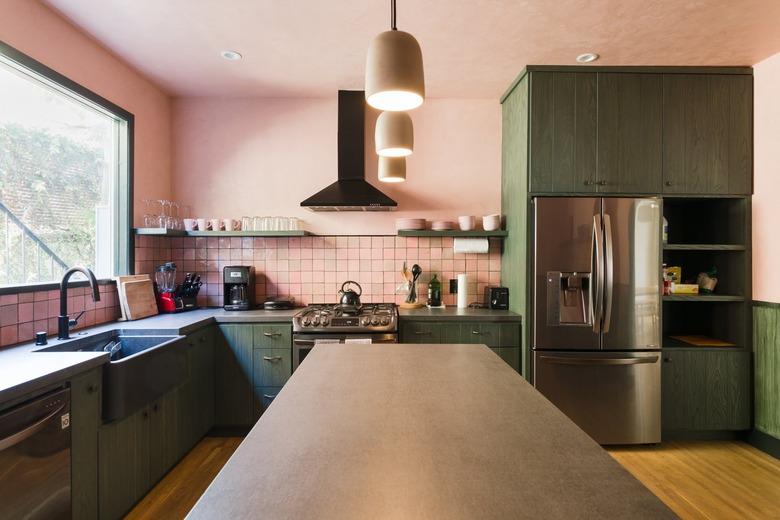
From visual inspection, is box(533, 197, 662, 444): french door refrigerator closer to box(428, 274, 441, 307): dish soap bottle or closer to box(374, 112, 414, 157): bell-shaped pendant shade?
box(428, 274, 441, 307): dish soap bottle

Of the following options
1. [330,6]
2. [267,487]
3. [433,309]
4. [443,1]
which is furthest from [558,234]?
[267,487]

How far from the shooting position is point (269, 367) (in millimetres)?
2898

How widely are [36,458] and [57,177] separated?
1.65 metres

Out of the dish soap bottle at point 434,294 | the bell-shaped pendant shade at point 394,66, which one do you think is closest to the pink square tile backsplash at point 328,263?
the dish soap bottle at point 434,294

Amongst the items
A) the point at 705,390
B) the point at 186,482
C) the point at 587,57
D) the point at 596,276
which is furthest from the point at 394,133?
the point at 705,390

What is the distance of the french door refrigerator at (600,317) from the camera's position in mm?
2732

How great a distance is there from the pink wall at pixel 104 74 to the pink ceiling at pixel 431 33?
92 mm

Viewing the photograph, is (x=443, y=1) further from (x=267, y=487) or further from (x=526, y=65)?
(x=267, y=487)

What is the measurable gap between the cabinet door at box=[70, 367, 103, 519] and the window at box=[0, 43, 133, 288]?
0.79 meters

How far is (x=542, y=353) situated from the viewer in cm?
280

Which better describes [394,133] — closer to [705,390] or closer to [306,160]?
[306,160]

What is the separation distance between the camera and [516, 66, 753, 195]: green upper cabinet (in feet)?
9.27

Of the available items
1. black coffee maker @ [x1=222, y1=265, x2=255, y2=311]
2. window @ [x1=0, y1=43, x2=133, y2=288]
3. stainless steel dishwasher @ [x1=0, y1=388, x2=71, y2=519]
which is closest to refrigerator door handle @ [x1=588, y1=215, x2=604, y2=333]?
black coffee maker @ [x1=222, y1=265, x2=255, y2=311]

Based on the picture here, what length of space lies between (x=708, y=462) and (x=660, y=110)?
7.82 feet
